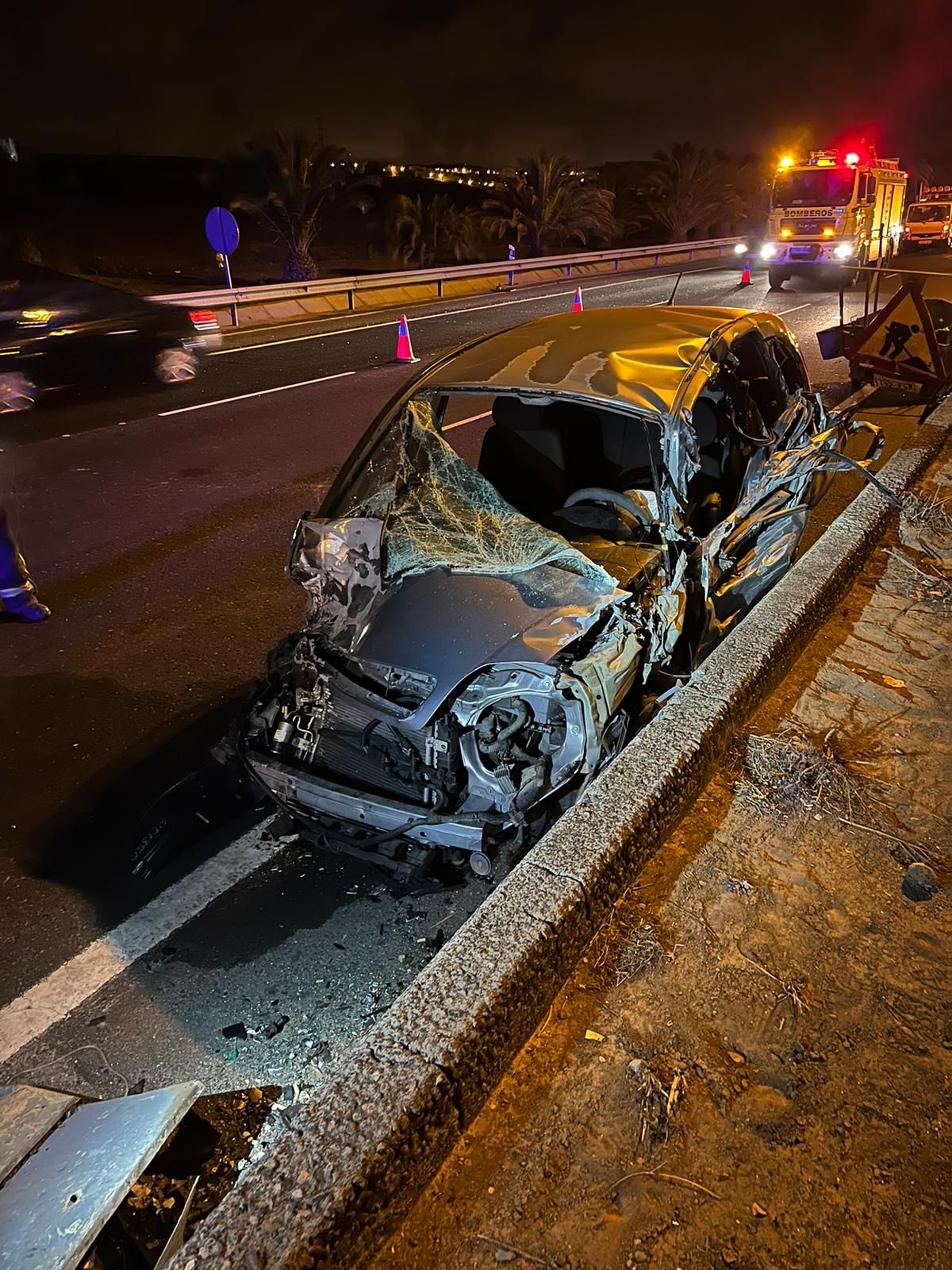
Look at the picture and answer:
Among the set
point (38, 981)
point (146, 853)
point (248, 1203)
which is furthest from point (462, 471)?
point (248, 1203)

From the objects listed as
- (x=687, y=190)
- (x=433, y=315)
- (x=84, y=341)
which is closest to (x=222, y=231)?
(x=433, y=315)

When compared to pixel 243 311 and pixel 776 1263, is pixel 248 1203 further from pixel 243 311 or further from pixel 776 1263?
pixel 243 311

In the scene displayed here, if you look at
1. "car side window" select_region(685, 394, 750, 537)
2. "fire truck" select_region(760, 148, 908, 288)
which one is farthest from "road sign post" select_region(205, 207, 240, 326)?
"car side window" select_region(685, 394, 750, 537)

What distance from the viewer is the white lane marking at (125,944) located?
2.76 metres

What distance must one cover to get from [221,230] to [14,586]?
1451 centimetres

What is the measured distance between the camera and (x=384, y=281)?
1994cm

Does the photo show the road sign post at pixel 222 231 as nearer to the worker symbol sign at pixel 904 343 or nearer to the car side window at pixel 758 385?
the worker symbol sign at pixel 904 343

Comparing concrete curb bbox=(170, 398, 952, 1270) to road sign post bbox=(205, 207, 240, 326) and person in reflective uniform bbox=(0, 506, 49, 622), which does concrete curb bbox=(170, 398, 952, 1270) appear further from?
road sign post bbox=(205, 207, 240, 326)

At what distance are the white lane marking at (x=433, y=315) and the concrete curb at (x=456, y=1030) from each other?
12.8m

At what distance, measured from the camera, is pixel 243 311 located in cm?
1748

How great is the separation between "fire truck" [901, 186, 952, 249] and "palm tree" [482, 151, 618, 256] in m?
12.0

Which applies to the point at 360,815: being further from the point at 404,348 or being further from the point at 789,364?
the point at 404,348

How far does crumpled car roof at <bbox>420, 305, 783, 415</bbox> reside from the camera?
12.9 feet

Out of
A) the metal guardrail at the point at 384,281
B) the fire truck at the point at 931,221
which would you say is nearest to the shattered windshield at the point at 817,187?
the metal guardrail at the point at 384,281
